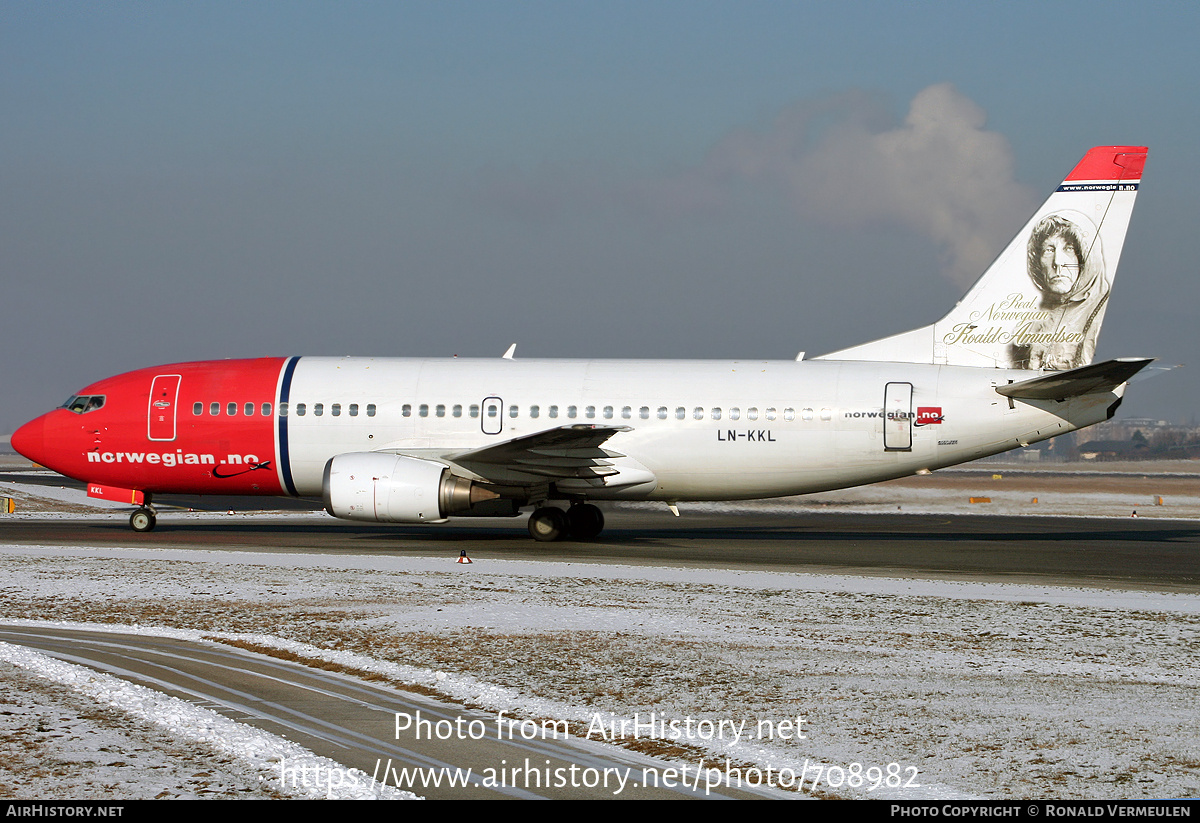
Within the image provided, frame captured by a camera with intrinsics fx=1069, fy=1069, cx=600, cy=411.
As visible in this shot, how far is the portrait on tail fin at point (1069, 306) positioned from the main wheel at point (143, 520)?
18.9 meters

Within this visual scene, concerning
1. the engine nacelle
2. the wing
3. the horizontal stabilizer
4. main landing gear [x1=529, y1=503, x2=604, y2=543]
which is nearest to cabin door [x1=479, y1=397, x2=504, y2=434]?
the wing

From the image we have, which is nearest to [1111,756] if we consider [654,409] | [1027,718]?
[1027,718]

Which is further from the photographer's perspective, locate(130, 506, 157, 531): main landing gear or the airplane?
locate(130, 506, 157, 531): main landing gear

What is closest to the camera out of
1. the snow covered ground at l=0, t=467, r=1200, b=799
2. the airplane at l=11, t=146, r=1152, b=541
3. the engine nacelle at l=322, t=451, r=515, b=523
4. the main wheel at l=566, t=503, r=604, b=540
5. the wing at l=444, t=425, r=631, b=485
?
the snow covered ground at l=0, t=467, r=1200, b=799

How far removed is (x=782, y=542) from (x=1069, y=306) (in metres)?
7.81

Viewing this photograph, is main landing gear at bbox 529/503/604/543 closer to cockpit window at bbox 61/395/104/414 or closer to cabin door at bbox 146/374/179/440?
cabin door at bbox 146/374/179/440

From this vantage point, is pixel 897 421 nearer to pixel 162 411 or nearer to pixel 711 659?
pixel 711 659

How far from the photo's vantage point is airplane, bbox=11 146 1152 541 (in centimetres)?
2200

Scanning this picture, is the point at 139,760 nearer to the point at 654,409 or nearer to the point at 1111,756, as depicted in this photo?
the point at 1111,756

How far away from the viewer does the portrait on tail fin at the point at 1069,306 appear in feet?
73.7

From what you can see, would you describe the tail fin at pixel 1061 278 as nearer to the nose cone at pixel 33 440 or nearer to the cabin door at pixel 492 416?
the cabin door at pixel 492 416

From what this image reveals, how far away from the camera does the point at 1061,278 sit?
22562mm

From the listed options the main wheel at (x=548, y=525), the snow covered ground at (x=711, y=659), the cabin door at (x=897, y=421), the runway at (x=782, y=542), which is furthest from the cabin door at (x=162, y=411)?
the cabin door at (x=897, y=421)

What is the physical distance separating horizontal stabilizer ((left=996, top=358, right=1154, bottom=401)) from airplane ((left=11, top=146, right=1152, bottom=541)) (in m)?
0.11
